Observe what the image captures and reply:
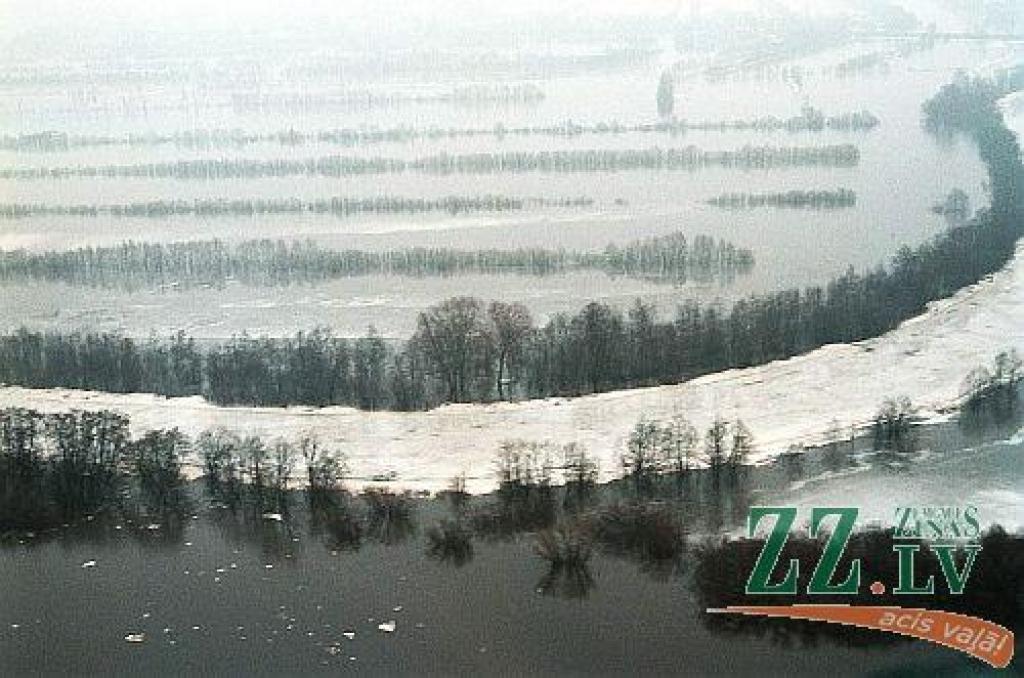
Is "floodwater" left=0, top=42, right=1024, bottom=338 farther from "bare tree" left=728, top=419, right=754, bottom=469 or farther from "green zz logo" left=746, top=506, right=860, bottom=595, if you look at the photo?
"green zz logo" left=746, top=506, right=860, bottom=595

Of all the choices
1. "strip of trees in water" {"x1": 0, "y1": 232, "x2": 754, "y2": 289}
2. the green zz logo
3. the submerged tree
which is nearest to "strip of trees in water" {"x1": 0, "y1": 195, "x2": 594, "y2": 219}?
"strip of trees in water" {"x1": 0, "y1": 232, "x2": 754, "y2": 289}

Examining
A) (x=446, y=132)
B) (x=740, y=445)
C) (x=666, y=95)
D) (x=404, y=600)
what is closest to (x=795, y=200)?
(x=666, y=95)

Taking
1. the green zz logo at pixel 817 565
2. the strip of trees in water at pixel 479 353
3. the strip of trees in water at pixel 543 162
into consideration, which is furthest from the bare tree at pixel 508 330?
the green zz logo at pixel 817 565

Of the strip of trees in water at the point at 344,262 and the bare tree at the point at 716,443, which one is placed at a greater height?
the strip of trees in water at the point at 344,262

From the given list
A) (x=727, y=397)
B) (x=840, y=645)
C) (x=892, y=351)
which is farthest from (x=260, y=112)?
(x=840, y=645)

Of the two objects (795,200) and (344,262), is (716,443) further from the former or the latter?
(344,262)

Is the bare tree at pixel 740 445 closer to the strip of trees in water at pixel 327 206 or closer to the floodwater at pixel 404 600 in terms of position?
the floodwater at pixel 404 600

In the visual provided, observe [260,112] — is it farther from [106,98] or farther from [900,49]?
[900,49]
